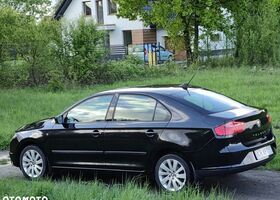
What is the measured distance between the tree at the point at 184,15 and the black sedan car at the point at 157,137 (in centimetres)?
2120

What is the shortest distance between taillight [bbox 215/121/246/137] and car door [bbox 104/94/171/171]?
80 cm

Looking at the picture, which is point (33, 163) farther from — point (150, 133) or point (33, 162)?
point (150, 133)

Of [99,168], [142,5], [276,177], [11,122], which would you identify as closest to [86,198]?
[99,168]

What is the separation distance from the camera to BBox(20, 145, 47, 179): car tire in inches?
354

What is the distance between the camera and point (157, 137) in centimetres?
763

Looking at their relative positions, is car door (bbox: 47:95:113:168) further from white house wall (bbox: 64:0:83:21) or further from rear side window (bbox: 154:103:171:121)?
white house wall (bbox: 64:0:83:21)

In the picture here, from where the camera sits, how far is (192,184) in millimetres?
7375

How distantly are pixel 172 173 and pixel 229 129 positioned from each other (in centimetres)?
98

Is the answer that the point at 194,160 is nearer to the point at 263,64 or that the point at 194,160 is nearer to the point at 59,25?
the point at 59,25

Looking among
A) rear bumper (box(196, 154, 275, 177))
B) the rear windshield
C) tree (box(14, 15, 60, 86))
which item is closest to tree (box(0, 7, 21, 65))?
tree (box(14, 15, 60, 86))

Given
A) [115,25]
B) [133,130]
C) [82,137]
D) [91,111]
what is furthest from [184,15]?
[115,25]

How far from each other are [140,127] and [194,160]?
3.18ft

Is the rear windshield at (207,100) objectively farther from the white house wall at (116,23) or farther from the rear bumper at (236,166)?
the white house wall at (116,23)

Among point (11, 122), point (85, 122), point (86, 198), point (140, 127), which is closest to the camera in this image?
point (86, 198)
